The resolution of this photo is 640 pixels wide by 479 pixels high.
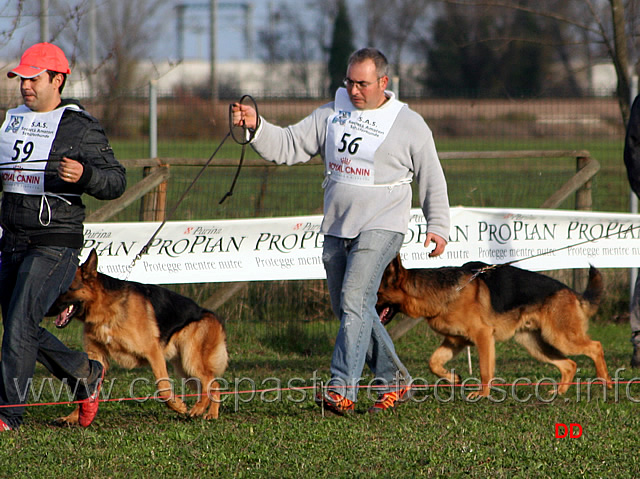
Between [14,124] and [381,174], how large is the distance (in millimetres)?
2021

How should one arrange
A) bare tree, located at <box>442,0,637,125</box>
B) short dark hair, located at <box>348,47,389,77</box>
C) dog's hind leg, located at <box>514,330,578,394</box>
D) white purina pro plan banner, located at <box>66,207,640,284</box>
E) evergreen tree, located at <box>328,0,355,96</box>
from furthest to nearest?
evergreen tree, located at <box>328,0,355,96</box> < bare tree, located at <box>442,0,637,125</box> < white purina pro plan banner, located at <box>66,207,640,284</box> < dog's hind leg, located at <box>514,330,578,394</box> < short dark hair, located at <box>348,47,389,77</box>

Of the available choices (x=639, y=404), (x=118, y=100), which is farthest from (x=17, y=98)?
(x=639, y=404)

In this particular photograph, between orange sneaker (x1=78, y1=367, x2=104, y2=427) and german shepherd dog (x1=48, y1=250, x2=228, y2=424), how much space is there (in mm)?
149

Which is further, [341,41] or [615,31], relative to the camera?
[341,41]

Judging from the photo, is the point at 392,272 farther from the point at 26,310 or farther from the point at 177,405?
the point at 26,310

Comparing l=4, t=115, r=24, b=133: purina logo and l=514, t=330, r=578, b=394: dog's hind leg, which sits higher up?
l=4, t=115, r=24, b=133: purina logo

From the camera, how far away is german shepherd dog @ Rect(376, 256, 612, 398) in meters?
5.65

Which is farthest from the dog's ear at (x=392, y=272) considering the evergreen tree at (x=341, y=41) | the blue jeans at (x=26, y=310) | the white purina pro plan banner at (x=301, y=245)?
the evergreen tree at (x=341, y=41)

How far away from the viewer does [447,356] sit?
5.99 m

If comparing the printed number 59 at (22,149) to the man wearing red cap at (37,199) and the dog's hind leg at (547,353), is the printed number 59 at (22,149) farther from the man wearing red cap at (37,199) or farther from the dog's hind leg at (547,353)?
the dog's hind leg at (547,353)

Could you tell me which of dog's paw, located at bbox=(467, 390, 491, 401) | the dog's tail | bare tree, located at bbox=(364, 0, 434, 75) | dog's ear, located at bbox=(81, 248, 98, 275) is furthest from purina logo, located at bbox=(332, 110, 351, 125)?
bare tree, located at bbox=(364, 0, 434, 75)

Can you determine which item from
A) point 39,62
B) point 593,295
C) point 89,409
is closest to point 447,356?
point 593,295

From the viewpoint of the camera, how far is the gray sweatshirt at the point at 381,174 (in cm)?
463

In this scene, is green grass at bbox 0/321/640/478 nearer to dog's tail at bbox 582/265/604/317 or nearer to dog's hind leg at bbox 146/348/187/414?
dog's hind leg at bbox 146/348/187/414
